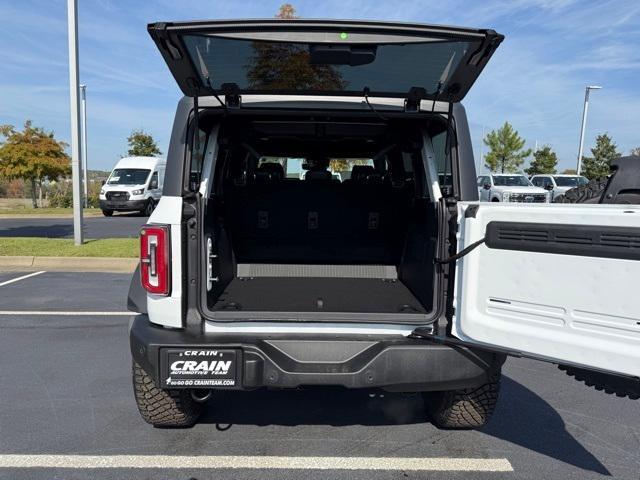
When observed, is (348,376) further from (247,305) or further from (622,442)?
(622,442)

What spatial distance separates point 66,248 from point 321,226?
7173 mm

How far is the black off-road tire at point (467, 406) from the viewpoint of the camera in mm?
Answer: 3008

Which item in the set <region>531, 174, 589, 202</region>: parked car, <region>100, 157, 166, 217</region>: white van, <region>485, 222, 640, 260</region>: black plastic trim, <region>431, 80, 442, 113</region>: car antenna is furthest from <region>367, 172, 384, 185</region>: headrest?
<region>531, 174, 589, 202</region>: parked car

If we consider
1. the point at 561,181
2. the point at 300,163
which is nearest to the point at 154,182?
Answer: the point at 300,163

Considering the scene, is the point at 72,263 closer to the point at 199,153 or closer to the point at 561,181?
the point at 199,153

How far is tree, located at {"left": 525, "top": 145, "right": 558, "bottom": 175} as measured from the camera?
3731 cm

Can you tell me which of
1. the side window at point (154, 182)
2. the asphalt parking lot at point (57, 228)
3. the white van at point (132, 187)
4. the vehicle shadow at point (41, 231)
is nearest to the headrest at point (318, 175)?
the asphalt parking lot at point (57, 228)

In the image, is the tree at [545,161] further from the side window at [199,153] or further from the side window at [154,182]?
the side window at [199,153]

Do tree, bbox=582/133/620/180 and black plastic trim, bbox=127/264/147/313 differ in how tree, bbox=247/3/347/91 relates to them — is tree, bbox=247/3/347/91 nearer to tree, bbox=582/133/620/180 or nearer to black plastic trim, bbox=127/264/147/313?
black plastic trim, bbox=127/264/147/313

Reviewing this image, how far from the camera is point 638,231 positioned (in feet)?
6.37

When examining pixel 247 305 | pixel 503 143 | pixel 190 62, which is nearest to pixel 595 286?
pixel 247 305

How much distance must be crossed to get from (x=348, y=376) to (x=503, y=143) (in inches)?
1537

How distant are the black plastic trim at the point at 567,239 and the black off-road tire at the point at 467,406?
1.01 metres

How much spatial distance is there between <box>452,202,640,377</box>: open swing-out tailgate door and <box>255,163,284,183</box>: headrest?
95.8 inches
